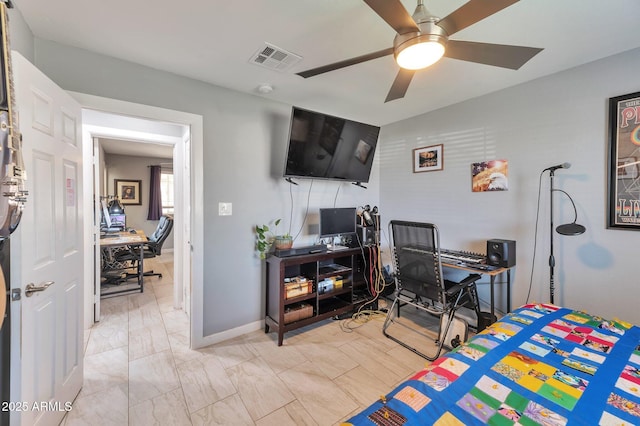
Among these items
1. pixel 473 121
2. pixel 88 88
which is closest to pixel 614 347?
pixel 473 121

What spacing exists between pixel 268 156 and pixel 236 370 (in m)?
1.95

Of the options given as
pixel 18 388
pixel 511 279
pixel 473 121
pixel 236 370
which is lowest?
pixel 236 370

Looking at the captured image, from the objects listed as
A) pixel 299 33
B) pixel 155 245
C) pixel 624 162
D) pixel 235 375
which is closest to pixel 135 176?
pixel 155 245

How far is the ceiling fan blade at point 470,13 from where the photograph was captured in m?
Result: 1.05

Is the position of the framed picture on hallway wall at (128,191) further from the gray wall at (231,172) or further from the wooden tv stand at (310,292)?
the wooden tv stand at (310,292)

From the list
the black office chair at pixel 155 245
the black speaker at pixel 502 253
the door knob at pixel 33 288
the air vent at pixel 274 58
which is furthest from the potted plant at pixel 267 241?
the black office chair at pixel 155 245

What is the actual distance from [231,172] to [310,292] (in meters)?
1.42

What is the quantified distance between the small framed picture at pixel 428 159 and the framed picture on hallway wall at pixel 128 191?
6403 mm

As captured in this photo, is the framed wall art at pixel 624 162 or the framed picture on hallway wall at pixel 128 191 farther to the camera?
the framed picture on hallway wall at pixel 128 191

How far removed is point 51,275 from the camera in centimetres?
150

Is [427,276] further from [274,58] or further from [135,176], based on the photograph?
[135,176]

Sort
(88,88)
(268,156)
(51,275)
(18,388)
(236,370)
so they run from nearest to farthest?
(18,388)
(51,275)
(88,88)
(236,370)
(268,156)

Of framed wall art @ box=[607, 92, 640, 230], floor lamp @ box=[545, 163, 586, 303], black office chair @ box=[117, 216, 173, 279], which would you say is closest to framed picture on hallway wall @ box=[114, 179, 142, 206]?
black office chair @ box=[117, 216, 173, 279]

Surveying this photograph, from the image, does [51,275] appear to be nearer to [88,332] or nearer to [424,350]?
[88,332]
